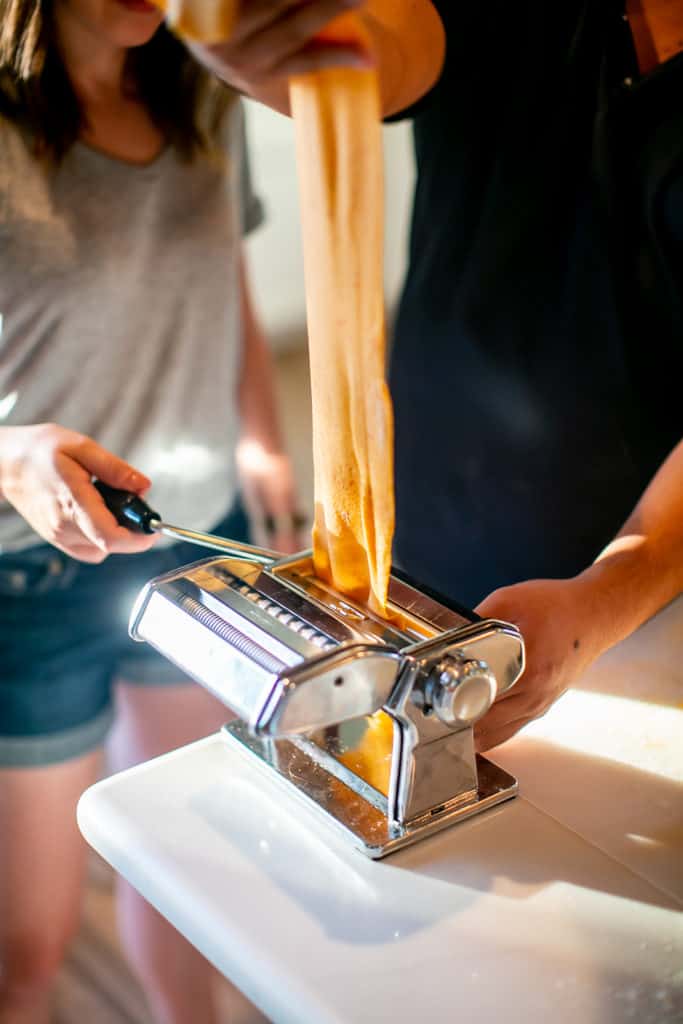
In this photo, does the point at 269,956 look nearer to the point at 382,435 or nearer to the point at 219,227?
the point at 382,435

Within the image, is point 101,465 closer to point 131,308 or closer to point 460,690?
point 131,308

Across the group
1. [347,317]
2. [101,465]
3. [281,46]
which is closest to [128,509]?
[101,465]

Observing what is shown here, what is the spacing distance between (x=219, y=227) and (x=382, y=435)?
2.05 ft

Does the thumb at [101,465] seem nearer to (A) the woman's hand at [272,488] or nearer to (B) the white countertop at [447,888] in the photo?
(B) the white countertop at [447,888]

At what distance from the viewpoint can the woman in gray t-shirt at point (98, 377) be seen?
1080 mm

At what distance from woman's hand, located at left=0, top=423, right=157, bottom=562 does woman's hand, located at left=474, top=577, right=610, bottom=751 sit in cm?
33

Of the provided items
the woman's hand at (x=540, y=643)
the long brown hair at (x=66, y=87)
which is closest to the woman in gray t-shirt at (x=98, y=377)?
the long brown hair at (x=66, y=87)

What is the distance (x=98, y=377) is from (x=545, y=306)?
0.51 m

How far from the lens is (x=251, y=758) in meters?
0.83

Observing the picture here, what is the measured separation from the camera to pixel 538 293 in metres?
1.18

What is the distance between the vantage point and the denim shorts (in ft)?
3.97

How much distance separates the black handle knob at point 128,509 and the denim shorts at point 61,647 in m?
0.29

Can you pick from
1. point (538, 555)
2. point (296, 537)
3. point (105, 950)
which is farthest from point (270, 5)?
point (105, 950)

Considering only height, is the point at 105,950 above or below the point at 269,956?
below
